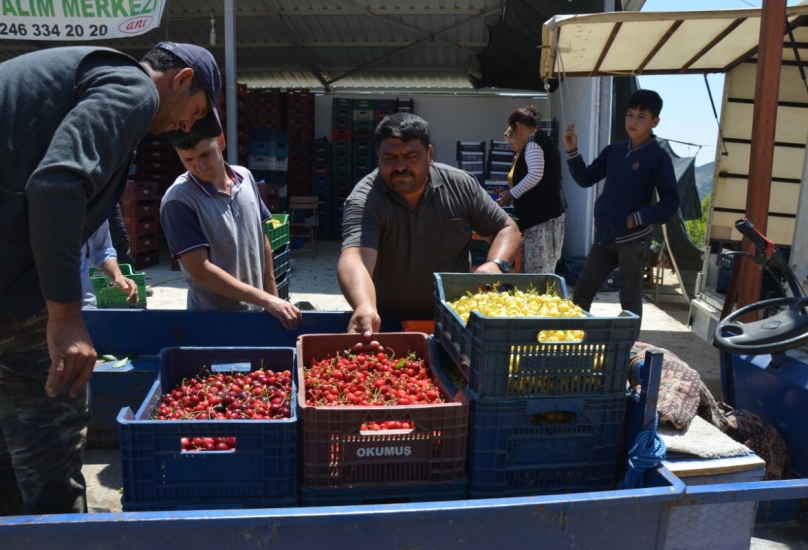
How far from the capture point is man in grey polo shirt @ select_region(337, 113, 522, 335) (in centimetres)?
330

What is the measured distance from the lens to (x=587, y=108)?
1049 cm

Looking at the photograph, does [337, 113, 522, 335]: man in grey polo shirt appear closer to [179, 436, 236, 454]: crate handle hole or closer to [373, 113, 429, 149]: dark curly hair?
[373, 113, 429, 149]: dark curly hair

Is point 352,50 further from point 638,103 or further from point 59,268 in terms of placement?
point 59,268

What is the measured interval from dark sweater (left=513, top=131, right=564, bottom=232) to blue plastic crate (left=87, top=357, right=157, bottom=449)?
3.94 m

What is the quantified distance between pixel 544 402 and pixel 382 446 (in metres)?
0.54

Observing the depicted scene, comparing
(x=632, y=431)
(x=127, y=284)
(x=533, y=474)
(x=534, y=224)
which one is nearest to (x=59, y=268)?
(x=533, y=474)

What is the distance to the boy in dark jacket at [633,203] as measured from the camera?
5090 millimetres

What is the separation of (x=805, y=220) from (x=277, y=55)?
43.7ft

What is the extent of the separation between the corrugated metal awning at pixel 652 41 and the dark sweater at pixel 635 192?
3.23ft

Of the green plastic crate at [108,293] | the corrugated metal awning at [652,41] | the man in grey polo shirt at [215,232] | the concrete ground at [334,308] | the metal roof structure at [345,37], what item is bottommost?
the concrete ground at [334,308]

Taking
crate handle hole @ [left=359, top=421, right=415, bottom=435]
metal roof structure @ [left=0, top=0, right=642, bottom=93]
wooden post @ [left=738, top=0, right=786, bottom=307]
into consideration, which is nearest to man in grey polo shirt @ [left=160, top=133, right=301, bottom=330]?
crate handle hole @ [left=359, top=421, right=415, bottom=435]

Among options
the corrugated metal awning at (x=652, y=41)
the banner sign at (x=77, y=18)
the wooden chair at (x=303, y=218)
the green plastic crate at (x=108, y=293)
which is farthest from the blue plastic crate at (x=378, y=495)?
the wooden chair at (x=303, y=218)

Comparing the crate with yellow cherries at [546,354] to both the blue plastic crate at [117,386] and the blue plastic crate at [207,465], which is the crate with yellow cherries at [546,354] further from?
the blue plastic crate at [117,386]

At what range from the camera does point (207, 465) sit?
1997 millimetres
